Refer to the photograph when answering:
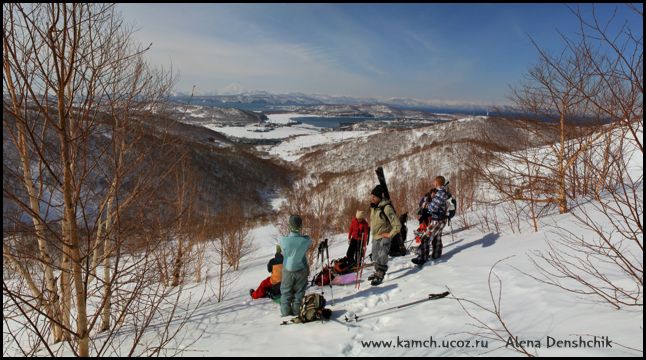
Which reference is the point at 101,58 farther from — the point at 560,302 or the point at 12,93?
the point at 560,302

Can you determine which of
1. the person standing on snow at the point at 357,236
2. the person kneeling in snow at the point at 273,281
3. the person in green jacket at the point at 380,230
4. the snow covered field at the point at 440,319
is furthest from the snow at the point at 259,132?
the snow covered field at the point at 440,319

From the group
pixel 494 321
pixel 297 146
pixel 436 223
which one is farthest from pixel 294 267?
pixel 297 146

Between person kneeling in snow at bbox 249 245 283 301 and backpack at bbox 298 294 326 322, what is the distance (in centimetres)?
162

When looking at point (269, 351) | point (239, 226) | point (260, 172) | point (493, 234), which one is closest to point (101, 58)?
point (269, 351)

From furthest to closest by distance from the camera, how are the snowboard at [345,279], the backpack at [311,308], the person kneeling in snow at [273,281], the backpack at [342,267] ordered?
the backpack at [342,267], the snowboard at [345,279], the person kneeling in snow at [273,281], the backpack at [311,308]

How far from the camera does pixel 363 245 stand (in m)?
7.07

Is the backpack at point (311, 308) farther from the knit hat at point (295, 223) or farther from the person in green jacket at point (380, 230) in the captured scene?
the person in green jacket at point (380, 230)

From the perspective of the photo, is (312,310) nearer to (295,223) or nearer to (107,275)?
(295,223)

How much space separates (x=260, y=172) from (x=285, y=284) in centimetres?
4885

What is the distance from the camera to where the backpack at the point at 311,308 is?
16.0ft

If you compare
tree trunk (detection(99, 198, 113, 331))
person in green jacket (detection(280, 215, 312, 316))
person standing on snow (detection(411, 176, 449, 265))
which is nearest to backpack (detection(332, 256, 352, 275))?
person standing on snow (detection(411, 176, 449, 265))

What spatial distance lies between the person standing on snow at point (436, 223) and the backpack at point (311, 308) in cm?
263

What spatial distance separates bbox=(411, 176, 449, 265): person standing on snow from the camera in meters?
6.56

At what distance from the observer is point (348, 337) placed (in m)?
4.36
